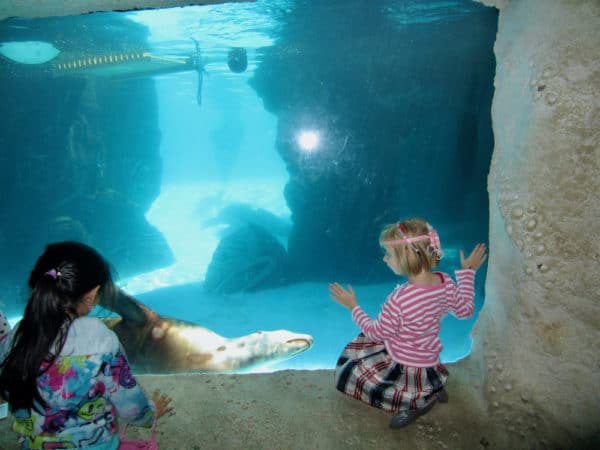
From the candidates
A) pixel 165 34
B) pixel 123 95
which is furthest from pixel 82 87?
pixel 165 34

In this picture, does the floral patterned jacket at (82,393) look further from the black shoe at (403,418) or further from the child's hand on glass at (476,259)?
the child's hand on glass at (476,259)

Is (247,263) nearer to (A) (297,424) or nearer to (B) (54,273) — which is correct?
(A) (297,424)

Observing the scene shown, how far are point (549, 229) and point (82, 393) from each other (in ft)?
9.19

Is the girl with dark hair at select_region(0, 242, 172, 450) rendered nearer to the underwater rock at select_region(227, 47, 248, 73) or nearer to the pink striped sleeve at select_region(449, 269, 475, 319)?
the pink striped sleeve at select_region(449, 269, 475, 319)

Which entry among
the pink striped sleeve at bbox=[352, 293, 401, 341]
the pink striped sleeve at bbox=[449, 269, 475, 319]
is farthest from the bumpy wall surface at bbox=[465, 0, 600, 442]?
the pink striped sleeve at bbox=[352, 293, 401, 341]

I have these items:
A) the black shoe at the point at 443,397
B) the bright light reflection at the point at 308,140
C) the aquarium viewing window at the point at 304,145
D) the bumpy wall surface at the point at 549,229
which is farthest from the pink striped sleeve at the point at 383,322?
the bright light reflection at the point at 308,140

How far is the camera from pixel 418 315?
2.14 meters

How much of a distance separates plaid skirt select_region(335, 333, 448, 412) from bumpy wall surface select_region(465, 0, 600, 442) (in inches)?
25.0

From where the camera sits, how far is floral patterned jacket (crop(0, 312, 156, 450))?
151 centimetres

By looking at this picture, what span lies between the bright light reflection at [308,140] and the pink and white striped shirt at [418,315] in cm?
954

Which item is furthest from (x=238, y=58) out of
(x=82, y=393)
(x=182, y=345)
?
(x=82, y=393)

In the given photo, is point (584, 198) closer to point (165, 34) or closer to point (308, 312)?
point (308, 312)

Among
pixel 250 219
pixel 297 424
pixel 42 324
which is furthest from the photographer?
pixel 250 219

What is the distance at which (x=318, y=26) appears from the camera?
974 cm
